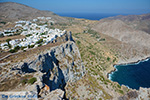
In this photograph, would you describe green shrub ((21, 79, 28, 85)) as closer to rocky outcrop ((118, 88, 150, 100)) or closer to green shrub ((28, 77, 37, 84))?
green shrub ((28, 77, 37, 84))

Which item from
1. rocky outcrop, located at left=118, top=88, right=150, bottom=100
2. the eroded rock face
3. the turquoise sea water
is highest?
the eroded rock face

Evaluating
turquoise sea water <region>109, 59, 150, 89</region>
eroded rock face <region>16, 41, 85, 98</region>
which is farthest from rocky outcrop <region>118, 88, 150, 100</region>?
turquoise sea water <region>109, 59, 150, 89</region>

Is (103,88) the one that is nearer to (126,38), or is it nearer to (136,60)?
(136,60)

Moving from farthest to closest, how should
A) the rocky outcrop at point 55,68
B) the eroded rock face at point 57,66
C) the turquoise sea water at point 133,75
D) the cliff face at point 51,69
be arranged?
the turquoise sea water at point 133,75 < the eroded rock face at point 57,66 < the rocky outcrop at point 55,68 < the cliff face at point 51,69

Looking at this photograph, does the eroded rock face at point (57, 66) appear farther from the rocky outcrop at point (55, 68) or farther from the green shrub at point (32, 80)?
the green shrub at point (32, 80)

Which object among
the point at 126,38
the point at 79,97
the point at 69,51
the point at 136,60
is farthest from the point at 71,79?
the point at 126,38

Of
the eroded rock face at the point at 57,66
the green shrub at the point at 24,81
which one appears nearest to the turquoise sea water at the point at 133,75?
the eroded rock face at the point at 57,66

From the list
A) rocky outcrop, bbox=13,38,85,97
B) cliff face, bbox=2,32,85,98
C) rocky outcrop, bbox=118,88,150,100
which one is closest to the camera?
cliff face, bbox=2,32,85,98
